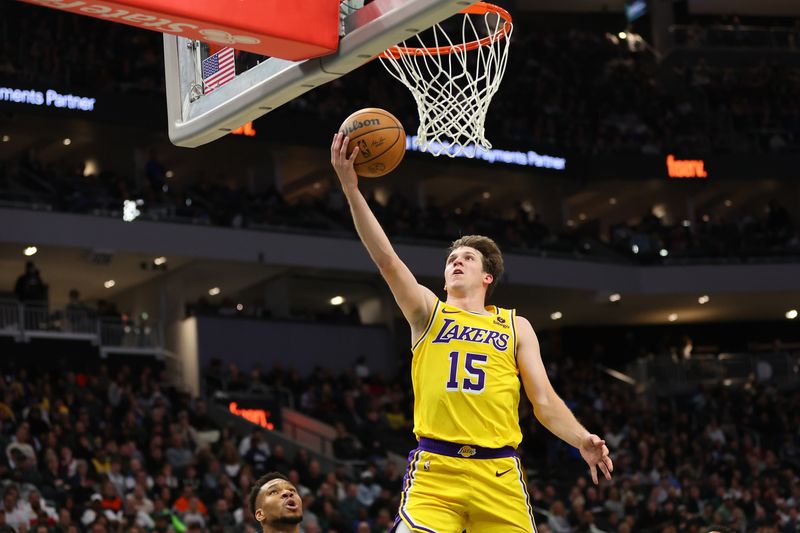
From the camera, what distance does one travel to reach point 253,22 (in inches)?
245

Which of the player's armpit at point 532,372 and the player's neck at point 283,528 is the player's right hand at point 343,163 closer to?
the player's armpit at point 532,372

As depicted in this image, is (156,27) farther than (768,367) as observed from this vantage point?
No

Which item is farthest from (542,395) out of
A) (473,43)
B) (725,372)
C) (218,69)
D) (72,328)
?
(725,372)

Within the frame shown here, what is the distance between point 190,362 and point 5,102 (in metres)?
6.30

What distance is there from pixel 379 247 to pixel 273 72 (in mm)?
1324

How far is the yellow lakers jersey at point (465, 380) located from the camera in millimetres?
5898

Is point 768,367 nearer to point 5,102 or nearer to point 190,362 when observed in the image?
point 190,362

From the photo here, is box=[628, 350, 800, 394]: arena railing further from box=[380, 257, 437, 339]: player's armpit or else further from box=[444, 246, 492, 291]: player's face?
box=[380, 257, 437, 339]: player's armpit

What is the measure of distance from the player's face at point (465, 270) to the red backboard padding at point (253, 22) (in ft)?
3.89

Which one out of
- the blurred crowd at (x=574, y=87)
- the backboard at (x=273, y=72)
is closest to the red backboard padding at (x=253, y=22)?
the backboard at (x=273, y=72)

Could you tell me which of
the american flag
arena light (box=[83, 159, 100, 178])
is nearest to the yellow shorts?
the american flag

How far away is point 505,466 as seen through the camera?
588 centimetres

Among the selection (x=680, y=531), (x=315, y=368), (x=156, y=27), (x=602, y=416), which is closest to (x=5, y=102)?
(x=315, y=368)

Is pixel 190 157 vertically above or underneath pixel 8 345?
above
